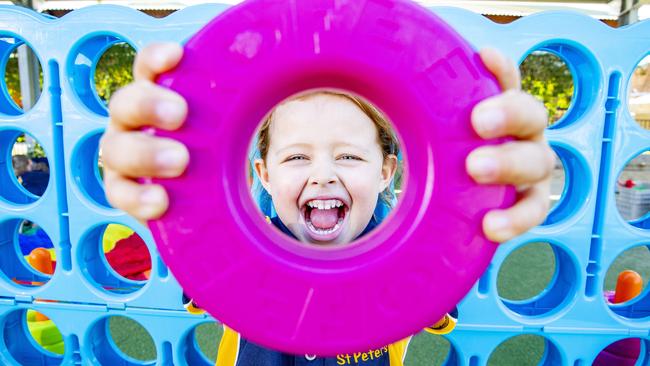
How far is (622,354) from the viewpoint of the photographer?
159cm

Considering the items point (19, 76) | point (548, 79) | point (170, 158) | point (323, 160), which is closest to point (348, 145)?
point (323, 160)

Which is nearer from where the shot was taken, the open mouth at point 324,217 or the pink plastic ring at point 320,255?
the pink plastic ring at point 320,255

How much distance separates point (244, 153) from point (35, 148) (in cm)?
616

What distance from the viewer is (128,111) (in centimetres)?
52

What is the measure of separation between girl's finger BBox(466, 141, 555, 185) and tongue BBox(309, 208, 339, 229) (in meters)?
0.42

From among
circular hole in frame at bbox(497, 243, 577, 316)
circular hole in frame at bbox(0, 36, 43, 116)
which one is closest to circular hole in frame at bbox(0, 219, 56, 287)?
circular hole in frame at bbox(0, 36, 43, 116)

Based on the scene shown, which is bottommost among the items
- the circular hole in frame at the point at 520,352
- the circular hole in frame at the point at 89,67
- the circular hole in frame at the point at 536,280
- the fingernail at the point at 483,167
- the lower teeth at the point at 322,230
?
the circular hole in frame at the point at 520,352

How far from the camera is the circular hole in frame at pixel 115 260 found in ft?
4.67

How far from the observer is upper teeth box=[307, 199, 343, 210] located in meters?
0.90

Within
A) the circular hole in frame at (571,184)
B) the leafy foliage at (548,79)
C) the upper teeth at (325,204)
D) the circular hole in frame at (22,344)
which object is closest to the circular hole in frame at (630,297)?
the circular hole in frame at (571,184)

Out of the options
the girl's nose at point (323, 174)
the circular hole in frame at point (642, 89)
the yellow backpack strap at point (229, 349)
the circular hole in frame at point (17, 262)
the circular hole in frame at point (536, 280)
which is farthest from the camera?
the circular hole in frame at point (642, 89)

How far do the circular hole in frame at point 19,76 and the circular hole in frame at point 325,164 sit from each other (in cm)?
105

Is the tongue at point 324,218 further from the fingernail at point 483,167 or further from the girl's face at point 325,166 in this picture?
the fingernail at point 483,167

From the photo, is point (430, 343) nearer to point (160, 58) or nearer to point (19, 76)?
point (160, 58)
